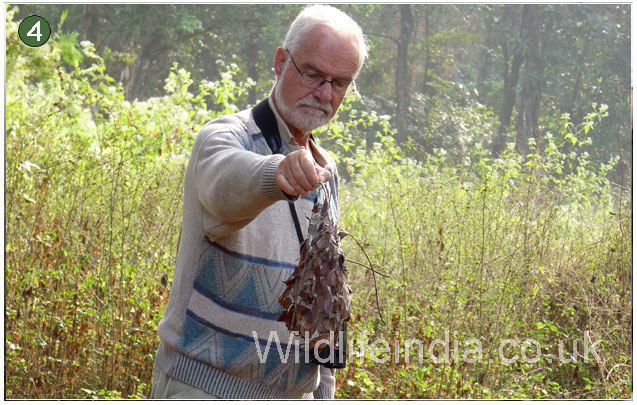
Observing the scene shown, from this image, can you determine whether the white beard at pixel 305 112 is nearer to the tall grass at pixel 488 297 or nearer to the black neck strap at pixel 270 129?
the black neck strap at pixel 270 129

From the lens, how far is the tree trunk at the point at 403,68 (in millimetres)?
19469

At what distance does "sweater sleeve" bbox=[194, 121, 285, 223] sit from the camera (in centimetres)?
158

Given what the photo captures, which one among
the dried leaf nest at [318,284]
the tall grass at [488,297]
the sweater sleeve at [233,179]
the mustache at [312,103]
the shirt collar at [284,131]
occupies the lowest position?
the tall grass at [488,297]

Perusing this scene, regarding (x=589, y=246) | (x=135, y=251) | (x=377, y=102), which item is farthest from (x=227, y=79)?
(x=377, y=102)

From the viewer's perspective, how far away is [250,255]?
1.93 m

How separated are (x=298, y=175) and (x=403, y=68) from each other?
751 inches

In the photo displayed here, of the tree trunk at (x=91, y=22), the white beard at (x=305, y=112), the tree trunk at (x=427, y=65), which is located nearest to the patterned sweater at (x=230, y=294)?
the white beard at (x=305, y=112)

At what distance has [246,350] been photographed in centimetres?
195

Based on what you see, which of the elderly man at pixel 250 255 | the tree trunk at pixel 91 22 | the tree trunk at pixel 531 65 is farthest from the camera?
the tree trunk at pixel 531 65

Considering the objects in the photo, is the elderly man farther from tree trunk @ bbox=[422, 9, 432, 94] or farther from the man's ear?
tree trunk @ bbox=[422, 9, 432, 94]

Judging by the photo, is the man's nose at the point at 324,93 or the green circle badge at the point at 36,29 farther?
the green circle badge at the point at 36,29

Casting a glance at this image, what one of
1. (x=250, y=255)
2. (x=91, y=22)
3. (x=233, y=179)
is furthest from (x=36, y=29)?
(x=91, y=22)

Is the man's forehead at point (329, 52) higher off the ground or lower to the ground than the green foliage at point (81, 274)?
higher

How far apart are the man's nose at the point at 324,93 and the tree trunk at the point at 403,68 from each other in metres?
17.1
